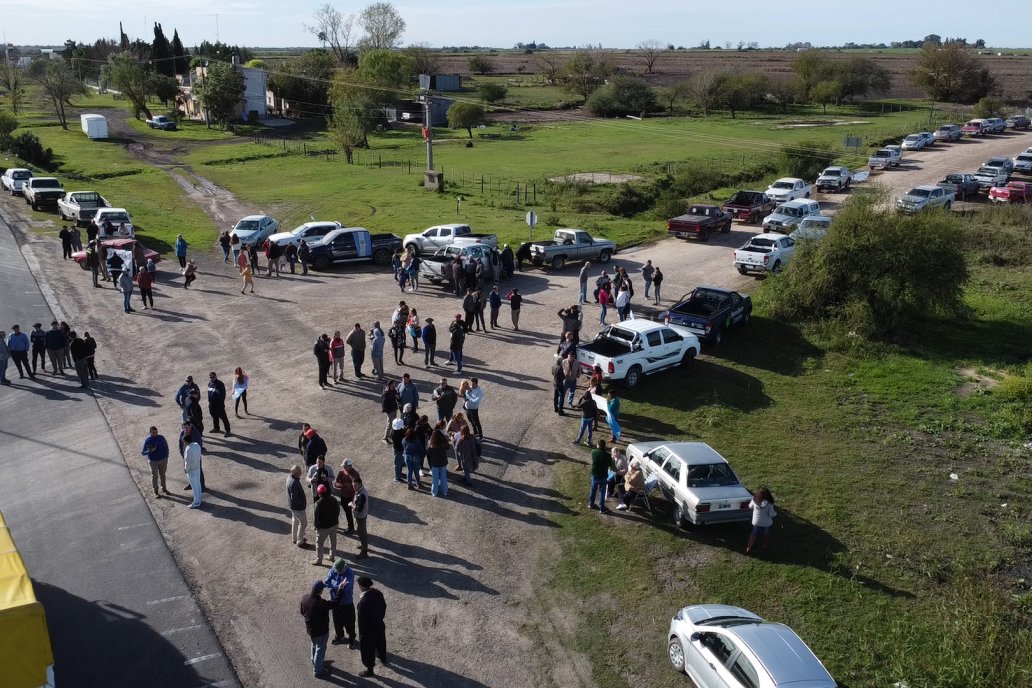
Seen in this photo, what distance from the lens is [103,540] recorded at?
Answer: 1331 cm

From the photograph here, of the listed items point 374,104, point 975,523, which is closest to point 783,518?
point 975,523

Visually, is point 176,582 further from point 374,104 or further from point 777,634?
point 374,104

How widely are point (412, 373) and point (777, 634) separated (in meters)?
12.6

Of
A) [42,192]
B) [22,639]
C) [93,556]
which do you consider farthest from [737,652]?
[42,192]

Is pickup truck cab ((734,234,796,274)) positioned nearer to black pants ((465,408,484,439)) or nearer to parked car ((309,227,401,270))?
parked car ((309,227,401,270))

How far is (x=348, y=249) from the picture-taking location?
3203 cm

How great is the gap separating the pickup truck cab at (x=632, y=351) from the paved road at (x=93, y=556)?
9.81 metres

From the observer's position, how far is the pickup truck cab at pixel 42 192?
40.1m

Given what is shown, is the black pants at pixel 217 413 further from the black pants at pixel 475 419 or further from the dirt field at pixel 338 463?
the black pants at pixel 475 419

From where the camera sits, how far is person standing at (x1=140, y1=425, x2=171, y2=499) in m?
14.3

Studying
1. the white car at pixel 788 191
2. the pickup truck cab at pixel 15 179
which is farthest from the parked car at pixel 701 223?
the pickup truck cab at pixel 15 179

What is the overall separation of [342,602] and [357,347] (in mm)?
10256

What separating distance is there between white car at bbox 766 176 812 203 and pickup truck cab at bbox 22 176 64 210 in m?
36.6

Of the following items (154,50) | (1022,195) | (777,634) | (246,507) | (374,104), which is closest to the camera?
(777,634)
